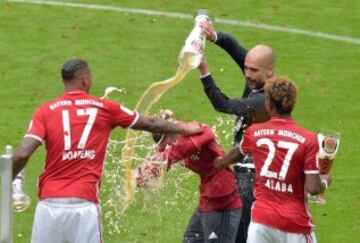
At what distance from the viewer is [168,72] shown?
16984 millimetres

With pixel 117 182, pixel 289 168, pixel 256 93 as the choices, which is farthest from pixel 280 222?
pixel 117 182

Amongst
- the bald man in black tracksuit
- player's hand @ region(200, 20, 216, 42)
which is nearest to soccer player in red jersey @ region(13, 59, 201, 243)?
the bald man in black tracksuit

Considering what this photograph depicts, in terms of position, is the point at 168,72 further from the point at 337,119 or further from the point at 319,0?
the point at 319,0

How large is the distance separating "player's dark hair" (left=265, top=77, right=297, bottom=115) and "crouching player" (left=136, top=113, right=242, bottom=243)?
3.79ft

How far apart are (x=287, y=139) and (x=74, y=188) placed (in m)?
1.72

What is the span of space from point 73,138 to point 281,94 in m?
1.66

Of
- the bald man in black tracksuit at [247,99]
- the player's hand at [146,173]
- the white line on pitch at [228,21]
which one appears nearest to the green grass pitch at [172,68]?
the white line on pitch at [228,21]

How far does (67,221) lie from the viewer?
8.73 meters

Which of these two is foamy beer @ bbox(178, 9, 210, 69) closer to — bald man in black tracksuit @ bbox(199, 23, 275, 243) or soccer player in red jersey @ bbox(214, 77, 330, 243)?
bald man in black tracksuit @ bbox(199, 23, 275, 243)

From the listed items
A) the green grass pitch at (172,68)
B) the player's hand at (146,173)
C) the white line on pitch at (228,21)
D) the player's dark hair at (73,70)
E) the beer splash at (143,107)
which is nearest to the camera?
the player's dark hair at (73,70)

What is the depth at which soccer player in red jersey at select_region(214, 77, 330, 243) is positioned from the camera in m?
8.46

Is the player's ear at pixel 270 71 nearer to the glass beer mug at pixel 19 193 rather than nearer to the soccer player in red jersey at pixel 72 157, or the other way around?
the soccer player in red jersey at pixel 72 157

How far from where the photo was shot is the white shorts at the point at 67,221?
8.73 meters

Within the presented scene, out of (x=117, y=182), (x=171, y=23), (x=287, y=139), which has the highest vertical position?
(x=171, y=23)
